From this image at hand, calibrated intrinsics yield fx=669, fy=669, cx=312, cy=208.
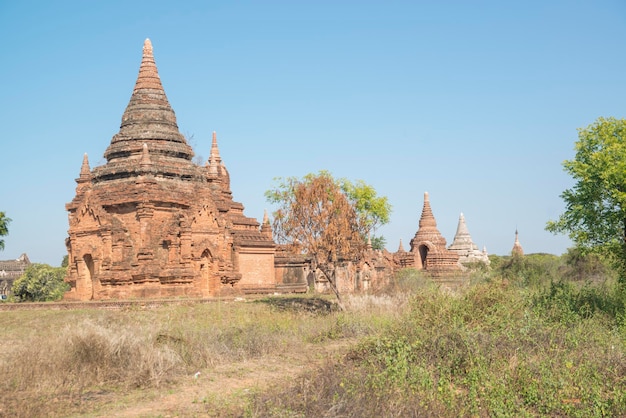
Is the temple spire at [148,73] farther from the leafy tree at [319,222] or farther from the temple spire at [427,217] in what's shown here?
the temple spire at [427,217]

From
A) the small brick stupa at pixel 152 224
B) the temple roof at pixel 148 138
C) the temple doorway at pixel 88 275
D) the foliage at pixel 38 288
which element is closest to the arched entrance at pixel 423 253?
the small brick stupa at pixel 152 224

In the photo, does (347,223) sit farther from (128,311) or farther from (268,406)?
(268,406)

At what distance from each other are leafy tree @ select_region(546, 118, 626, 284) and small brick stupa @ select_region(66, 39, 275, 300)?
12.2 m

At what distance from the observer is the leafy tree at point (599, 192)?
43.0 ft

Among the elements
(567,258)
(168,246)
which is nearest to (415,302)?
(168,246)

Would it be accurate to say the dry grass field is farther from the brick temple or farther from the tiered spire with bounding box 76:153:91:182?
the tiered spire with bounding box 76:153:91:182

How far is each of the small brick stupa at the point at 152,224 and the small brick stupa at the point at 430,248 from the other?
1622cm

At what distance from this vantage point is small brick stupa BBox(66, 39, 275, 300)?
70.3ft

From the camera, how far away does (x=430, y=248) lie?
40.8 meters

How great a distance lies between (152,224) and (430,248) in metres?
22.6

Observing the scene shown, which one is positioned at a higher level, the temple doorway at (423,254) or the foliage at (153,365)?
the temple doorway at (423,254)

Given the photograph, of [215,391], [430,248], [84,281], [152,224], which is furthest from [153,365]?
[430,248]

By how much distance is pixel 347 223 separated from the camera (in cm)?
1761

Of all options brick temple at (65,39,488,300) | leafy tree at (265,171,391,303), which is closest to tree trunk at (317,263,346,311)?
leafy tree at (265,171,391,303)
